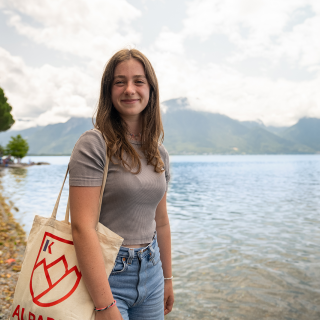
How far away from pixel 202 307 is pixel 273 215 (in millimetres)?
11898

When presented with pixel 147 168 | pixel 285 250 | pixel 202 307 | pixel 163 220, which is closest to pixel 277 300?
pixel 202 307

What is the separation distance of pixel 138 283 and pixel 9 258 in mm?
6625

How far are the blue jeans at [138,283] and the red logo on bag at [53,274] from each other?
307 mm

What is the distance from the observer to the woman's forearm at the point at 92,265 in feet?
5.34

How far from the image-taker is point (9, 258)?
7258 mm

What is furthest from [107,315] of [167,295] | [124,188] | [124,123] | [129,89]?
[129,89]

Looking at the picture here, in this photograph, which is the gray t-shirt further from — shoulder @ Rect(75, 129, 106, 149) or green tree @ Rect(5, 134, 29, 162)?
green tree @ Rect(5, 134, 29, 162)

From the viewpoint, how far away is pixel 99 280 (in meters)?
1.64

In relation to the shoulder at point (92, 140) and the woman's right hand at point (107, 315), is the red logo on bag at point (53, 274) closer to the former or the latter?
the woman's right hand at point (107, 315)

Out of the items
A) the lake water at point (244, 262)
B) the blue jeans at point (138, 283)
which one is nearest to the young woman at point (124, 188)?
the blue jeans at point (138, 283)

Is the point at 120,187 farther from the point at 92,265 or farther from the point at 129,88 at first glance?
the point at 129,88

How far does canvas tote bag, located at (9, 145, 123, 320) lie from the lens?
5.25 feet

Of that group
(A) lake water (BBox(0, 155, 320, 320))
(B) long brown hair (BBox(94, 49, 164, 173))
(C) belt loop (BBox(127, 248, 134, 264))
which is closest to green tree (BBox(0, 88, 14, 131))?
(A) lake water (BBox(0, 155, 320, 320))

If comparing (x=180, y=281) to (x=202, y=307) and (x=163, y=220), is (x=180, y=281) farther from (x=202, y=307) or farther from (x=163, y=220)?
(x=163, y=220)
